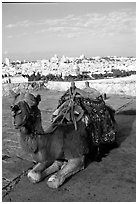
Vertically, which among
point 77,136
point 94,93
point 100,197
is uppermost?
point 94,93

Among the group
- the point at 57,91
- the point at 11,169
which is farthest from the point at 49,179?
the point at 57,91

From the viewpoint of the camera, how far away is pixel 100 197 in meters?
4.39

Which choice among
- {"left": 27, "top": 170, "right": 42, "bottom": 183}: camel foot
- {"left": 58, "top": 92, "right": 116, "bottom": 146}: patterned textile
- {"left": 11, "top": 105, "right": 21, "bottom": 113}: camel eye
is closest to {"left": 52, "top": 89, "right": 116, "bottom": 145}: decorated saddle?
{"left": 58, "top": 92, "right": 116, "bottom": 146}: patterned textile

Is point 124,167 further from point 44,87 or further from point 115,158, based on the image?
point 44,87

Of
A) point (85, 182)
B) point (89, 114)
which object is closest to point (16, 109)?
point (85, 182)

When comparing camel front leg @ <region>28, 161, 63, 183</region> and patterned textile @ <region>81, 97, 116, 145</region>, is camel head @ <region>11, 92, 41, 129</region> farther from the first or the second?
patterned textile @ <region>81, 97, 116, 145</region>

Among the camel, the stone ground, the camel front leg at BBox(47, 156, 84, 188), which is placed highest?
the camel

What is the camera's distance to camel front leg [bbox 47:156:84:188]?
4629 millimetres

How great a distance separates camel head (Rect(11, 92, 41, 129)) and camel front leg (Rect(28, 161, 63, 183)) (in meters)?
1.09

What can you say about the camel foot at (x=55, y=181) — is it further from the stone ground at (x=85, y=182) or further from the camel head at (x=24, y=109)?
the camel head at (x=24, y=109)

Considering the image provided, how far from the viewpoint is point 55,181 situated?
15.2 ft

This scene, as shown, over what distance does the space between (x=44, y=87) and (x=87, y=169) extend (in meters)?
15.2

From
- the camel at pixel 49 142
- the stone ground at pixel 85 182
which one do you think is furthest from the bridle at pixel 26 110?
the stone ground at pixel 85 182

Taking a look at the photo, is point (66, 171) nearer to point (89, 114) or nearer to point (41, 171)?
point (41, 171)
